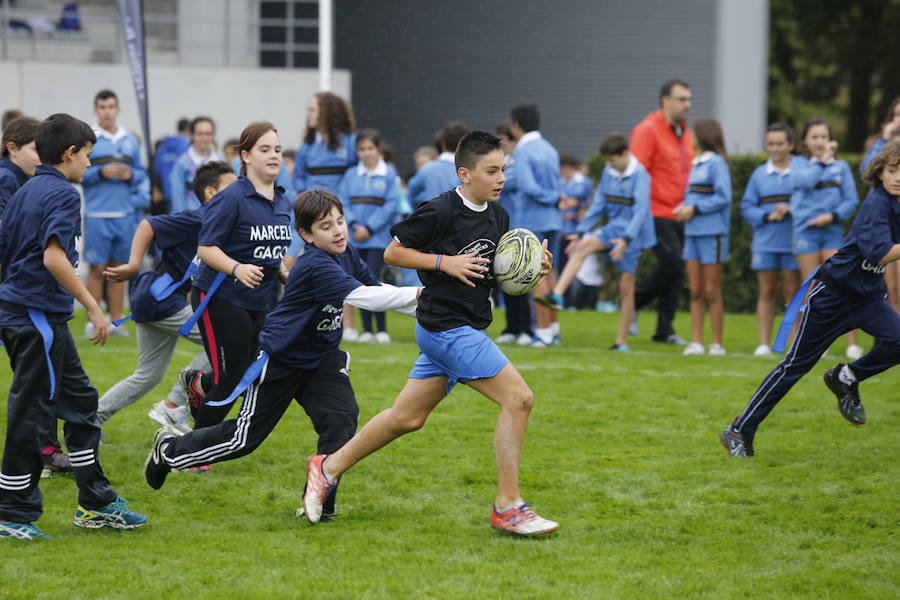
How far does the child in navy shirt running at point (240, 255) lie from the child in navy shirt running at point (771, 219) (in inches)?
235

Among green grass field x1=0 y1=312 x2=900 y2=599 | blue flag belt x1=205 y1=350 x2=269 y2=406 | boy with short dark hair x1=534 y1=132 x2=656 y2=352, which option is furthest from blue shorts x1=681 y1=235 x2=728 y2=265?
blue flag belt x1=205 y1=350 x2=269 y2=406

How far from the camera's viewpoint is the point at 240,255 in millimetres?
6129

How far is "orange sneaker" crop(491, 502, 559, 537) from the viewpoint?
511cm

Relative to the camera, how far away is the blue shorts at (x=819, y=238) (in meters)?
10.4

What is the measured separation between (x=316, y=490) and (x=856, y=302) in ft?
11.3

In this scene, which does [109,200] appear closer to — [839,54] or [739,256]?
[739,256]

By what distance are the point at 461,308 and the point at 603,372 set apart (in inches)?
189

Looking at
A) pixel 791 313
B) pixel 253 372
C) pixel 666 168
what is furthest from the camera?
pixel 666 168

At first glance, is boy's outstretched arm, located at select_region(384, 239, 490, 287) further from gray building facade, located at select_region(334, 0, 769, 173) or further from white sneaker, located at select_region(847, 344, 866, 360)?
gray building facade, located at select_region(334, 0, 769, 173)

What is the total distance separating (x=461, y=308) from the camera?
517cm

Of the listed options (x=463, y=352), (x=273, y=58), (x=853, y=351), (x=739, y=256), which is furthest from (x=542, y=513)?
(x=273, y=58)

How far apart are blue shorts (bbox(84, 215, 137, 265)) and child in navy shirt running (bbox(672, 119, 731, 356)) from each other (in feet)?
18.6

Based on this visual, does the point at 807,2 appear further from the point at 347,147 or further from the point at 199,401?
the point at 199,401

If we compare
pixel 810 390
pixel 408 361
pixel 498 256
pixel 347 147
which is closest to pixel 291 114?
pixel 347 147
